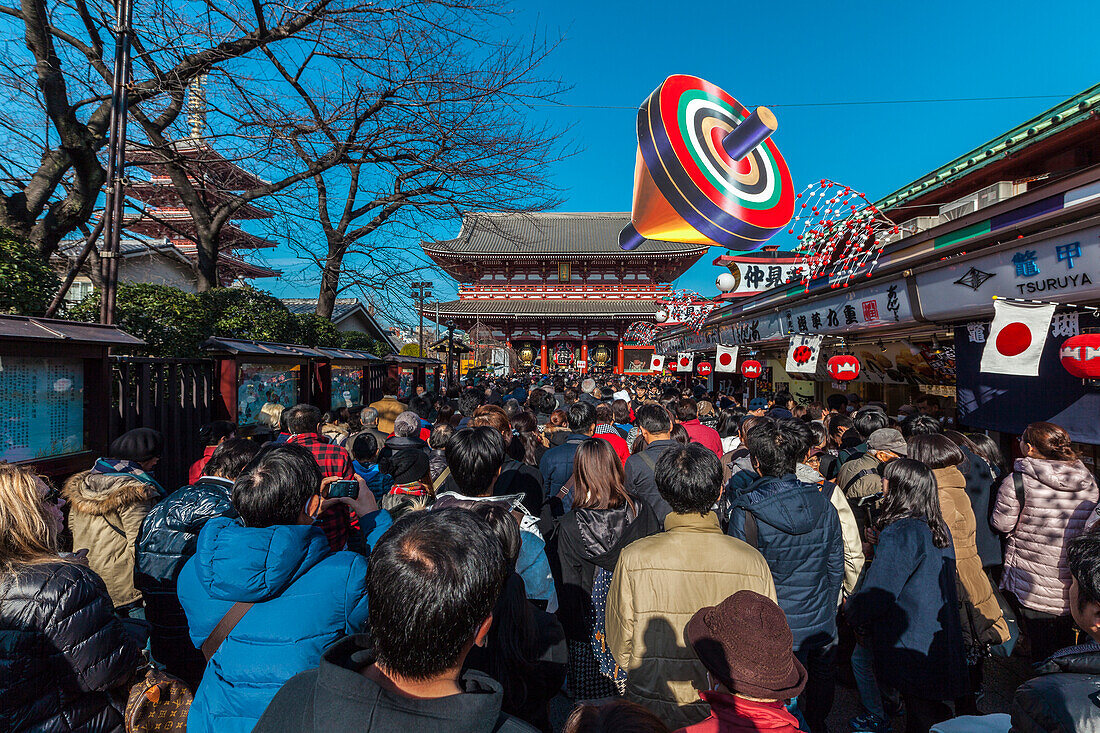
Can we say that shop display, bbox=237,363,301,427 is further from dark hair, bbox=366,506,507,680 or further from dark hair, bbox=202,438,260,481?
dark hair, bbox=366,506,507,680

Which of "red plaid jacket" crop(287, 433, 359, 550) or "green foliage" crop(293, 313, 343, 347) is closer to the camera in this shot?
"red plaid jacket" crop(287, 433, 359, 550)

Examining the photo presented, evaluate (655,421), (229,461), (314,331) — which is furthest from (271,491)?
(314,331)

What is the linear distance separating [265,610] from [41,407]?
4090 mm

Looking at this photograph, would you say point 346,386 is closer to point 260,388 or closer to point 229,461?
point 260,388

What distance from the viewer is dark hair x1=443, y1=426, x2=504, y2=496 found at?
8.82ft

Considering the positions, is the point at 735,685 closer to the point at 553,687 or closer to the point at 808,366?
the point at 553,687

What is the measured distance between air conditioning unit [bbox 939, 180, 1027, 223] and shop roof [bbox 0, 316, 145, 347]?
976 centimetres

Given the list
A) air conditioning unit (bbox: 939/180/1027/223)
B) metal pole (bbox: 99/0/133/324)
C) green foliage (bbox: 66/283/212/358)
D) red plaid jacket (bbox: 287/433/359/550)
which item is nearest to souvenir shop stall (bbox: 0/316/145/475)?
metal pole (bbox: 99/0/133/324)

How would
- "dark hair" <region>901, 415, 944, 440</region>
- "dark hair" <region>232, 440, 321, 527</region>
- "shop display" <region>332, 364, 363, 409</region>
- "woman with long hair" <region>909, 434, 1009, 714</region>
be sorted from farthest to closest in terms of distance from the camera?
"shop display" <region>332, 364, 363, 409</region>
"dark hair" <region>901, 415, 944, 440</region>
"woman with long hair" <region>909, 434, 1009, 714</region>
"dark hair" <region>232, 440, 321, 527</region>

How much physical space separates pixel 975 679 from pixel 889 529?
4.41 feet

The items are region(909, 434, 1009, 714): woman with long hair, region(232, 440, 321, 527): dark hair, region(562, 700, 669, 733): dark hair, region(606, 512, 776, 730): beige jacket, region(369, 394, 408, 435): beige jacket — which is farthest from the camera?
region(369, 394, 408, 435): beige jacket

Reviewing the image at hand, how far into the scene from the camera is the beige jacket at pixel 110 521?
116 inches

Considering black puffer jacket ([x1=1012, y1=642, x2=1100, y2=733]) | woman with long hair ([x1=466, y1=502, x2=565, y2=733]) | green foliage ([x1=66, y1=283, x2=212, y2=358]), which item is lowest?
woman with long hair ([x1=466, y1=502, x2=565, y2=733])

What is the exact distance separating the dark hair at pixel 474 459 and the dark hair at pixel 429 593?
4.70 feet
